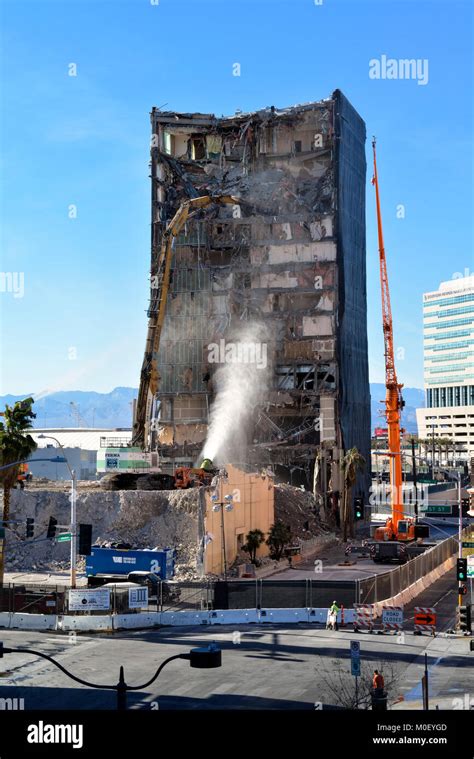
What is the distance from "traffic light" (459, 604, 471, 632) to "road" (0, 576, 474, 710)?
36.8 inches

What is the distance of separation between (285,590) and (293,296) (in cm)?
7657

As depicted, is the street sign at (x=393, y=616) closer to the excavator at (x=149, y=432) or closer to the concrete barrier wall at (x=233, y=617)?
the concrete barrier wall at (x=233, y=617)

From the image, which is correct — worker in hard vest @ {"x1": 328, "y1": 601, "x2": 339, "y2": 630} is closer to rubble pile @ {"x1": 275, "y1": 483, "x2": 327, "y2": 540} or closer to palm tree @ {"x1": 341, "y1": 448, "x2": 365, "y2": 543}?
rubble pile @ {"x1": 275, "y1": 483, "x2": 327, "y2": 540}

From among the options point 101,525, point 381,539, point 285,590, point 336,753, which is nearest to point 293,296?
point 381,539

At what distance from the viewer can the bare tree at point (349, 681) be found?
28.9 m

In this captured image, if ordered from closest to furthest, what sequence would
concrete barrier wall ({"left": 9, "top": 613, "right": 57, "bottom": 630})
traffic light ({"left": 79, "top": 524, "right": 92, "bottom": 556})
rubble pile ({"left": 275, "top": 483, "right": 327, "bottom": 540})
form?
concrete barrier wall ({"left": 9, "top": 613, "right": 57, "bottom": 630}) → traffic light ({"left": 79, "top": 524, "right": 92, "bottom": 556}) → rubble pile ({"left": 275, "top": 483, "right": 327, "bottom": 540})

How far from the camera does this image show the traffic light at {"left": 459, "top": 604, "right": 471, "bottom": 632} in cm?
4244

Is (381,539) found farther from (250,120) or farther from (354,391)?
(250,120)

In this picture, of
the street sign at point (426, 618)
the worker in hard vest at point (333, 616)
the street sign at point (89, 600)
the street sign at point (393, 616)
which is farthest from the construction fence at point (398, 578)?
the street sign at point (89, 600)

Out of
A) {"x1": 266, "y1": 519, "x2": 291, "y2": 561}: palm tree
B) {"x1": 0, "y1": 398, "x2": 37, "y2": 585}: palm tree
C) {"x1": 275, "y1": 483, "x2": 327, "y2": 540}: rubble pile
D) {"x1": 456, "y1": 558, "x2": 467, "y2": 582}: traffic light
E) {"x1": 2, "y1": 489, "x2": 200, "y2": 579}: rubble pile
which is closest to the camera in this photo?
{"x1": 456, "y1": 558, "x2": 467, "y2": 582}: traffic light

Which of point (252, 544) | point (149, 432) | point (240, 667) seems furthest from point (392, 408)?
point (240, 667)

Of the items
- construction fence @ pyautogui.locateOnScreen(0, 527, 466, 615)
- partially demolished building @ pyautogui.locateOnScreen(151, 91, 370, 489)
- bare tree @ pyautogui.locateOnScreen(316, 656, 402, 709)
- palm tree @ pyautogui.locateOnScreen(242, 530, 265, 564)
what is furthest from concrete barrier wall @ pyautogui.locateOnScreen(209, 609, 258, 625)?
partially demolished building @ pyautogui.locateOnScreen(151, 91, 370, 489)

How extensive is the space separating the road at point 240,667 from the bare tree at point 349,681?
0.18ft

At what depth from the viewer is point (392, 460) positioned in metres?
92.8
